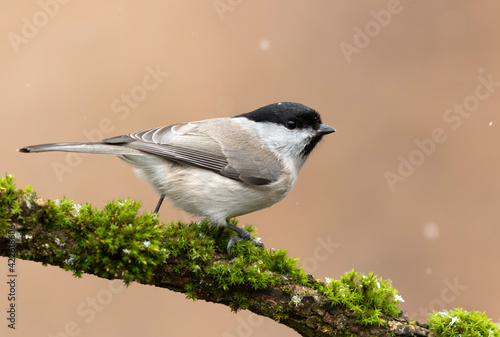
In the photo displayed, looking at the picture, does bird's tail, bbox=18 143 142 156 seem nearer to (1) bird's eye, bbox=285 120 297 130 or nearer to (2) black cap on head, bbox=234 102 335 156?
(2) black cap on head, bbox=234 102 335 156

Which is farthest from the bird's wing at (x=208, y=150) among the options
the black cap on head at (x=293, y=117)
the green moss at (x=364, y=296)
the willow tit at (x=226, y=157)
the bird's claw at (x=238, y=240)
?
the green moss at (x=364, y=296)

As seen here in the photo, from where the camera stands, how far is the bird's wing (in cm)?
307

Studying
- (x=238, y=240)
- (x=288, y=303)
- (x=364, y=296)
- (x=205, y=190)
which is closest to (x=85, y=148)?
(x=205, y=190)

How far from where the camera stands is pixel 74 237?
88.6 inches

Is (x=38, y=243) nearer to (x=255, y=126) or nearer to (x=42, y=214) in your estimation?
(x=42, y=214)

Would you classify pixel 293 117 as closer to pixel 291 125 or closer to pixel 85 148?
pixel 291 125

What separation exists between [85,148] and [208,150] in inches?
33.3

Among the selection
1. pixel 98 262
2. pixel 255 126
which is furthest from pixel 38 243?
pixel 255 126

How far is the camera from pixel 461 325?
101 inches

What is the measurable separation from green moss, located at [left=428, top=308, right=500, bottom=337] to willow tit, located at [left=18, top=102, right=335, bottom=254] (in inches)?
46.7

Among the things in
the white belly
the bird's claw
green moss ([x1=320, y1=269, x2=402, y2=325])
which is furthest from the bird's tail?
green moss ([x1=320, y1=269, x2=402, y2=325])

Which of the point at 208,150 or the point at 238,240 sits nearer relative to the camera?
the point at 238,240

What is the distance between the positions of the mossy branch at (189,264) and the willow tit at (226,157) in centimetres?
31

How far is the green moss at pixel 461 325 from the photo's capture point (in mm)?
2562
